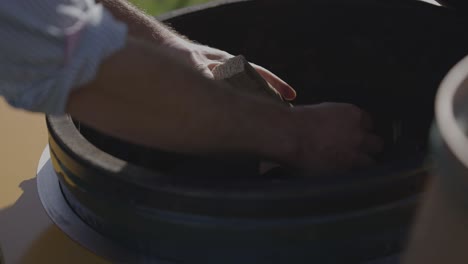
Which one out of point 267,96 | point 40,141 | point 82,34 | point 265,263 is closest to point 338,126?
point 267,96

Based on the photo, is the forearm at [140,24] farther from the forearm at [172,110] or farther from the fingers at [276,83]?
the forearm at [172,110]

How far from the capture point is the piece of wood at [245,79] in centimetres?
108

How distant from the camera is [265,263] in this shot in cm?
89

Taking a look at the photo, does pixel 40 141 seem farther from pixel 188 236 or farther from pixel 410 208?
pixel 410 208

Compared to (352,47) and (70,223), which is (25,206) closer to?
(70,223)

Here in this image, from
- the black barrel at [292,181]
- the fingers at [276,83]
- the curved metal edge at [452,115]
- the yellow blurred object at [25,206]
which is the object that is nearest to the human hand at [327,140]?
the black barrel at [292,181]

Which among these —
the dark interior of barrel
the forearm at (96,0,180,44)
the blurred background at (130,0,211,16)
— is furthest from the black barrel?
the blurred background at (130,0,211,16)

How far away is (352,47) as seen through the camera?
1435 millimetres

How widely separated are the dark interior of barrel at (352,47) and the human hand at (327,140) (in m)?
0.23


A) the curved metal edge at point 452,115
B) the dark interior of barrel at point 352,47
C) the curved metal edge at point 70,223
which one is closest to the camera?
the curved metal edge at point 452,115

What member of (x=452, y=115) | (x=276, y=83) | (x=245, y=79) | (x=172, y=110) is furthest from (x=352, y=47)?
(x=452, y=115)

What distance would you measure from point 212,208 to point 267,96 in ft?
1.03

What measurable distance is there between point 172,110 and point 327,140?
251 millimetres

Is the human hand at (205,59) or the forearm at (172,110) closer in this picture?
the forearm at (172,110)
